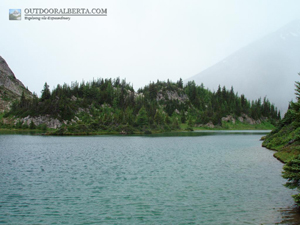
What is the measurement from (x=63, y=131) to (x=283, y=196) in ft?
507

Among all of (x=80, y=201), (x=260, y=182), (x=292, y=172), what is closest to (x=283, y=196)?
(x=292, y=172)

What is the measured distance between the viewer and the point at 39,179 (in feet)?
120

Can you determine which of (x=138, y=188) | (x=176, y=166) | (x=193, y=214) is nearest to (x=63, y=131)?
(x=176, y=166)

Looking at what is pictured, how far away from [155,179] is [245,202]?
550 inches

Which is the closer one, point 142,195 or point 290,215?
point 290,215

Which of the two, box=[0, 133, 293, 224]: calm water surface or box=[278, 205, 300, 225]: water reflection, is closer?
box=[278, 205, 300, 225]: water reflection

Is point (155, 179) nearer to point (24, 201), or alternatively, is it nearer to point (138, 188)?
point (138, 188)

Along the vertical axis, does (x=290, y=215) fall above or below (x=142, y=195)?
below

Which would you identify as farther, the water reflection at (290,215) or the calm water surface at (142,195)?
the calm water surface at (142,195)

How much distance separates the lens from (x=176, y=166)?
156 feet

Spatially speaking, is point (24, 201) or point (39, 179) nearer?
point (24, 201)

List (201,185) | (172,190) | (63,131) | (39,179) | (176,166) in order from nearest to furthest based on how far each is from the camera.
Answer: (172,190) → (201,185) → (39,179) → (176,166) → (63,131)

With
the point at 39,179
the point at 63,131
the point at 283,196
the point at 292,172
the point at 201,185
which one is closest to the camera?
the point at 292,172

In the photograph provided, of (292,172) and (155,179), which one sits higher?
(292,172)
